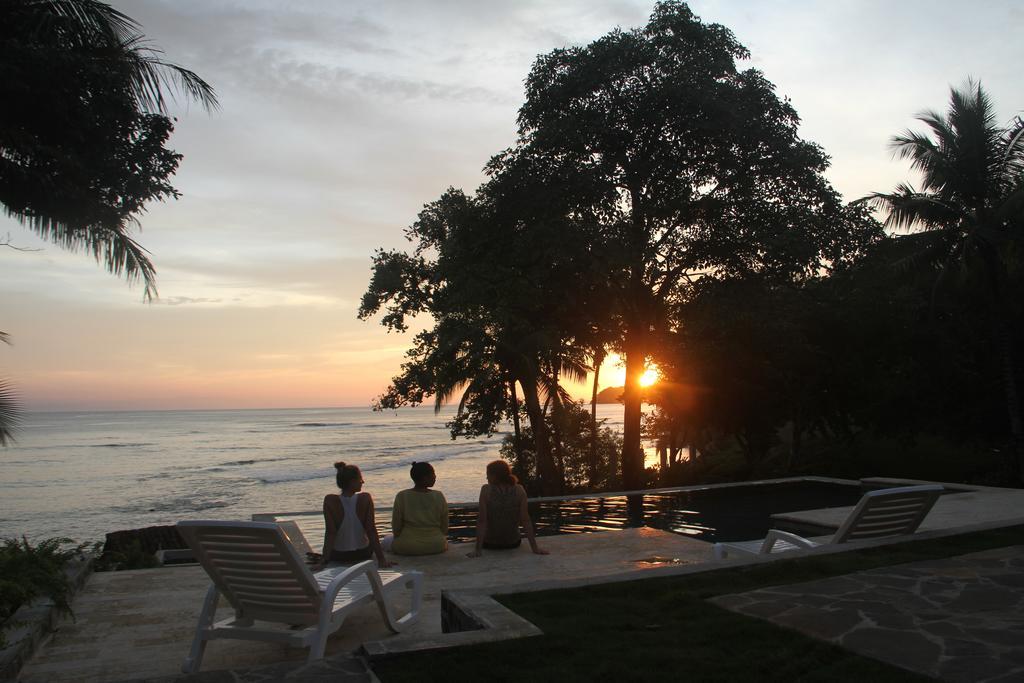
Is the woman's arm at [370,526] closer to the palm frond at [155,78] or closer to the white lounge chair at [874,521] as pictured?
the white lounge chair at [874,521]

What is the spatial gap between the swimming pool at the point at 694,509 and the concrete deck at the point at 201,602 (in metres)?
1.97

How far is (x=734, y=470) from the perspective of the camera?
2972 centimetres

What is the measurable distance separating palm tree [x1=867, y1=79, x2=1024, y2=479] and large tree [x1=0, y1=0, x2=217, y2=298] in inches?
658

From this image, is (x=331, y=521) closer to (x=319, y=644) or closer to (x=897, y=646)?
(x=319, y=644)

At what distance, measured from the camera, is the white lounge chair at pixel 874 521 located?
705 centimetres

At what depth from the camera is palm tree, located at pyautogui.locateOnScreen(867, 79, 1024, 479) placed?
19.4 m

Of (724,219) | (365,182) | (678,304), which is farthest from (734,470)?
(365,182)

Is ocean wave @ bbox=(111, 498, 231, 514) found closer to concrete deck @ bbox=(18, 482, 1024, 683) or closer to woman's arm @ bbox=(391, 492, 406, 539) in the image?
concrete deck @ bbox=(18, 482, 1024, 683)

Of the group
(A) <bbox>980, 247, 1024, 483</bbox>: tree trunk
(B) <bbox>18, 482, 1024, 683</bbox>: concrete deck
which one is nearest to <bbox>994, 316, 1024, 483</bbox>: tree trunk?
(A) <bbox>980, 247, 1024, 483</bbox>: tree trunk

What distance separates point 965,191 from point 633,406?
32.8ft

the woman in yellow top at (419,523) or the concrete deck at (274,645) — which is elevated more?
the woman in yellow top at (419,523)

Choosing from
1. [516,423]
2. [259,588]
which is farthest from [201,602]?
[516,423]

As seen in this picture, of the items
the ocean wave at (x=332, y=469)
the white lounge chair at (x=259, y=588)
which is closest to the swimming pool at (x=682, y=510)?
the white lounge chair at (x=259, y=588)

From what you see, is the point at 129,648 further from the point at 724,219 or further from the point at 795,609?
the point at 724,219
